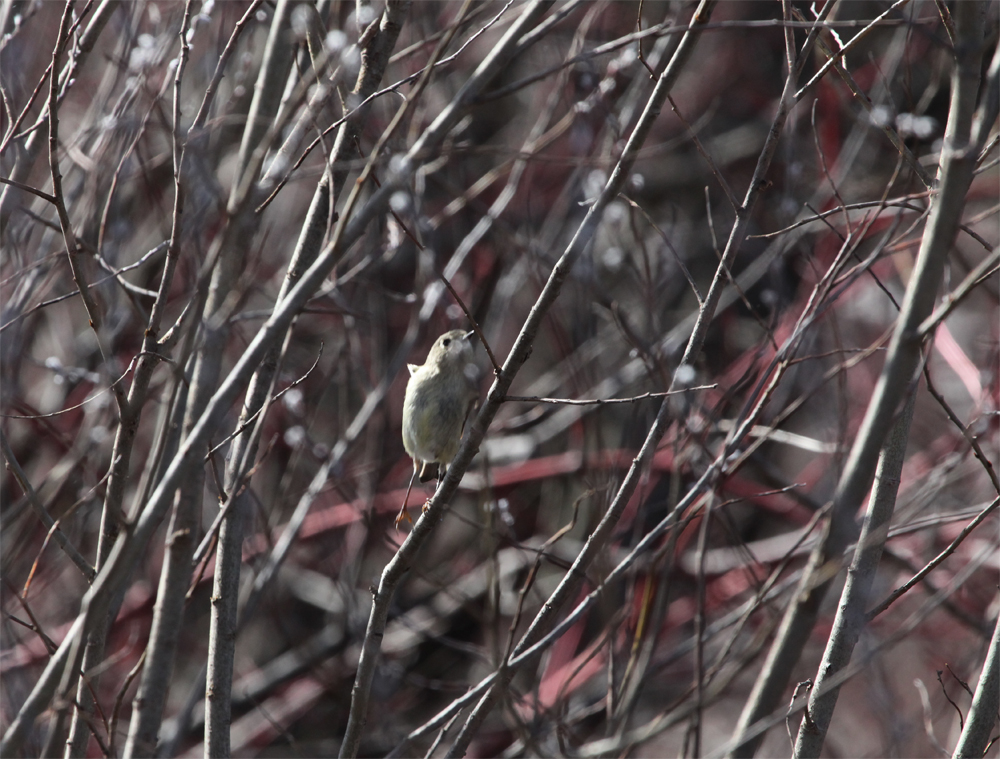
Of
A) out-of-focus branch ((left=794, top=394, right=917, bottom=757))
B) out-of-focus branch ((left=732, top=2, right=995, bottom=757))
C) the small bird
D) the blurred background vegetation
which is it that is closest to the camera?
out-of-focus branch ((left=732, top=2, right=995, bottom=757))

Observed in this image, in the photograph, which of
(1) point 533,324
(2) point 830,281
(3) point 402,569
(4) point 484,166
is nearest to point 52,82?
(1) point 533,324

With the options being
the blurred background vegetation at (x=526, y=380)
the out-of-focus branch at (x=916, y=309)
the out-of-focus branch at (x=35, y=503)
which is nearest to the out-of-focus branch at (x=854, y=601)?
the out-of-focus branch at (x=916, y=309)

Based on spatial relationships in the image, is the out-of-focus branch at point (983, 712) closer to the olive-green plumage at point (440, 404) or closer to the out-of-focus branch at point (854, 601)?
the out-of-focus branch at point (854, 601)

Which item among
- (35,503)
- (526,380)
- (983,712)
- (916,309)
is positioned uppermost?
(916,309)

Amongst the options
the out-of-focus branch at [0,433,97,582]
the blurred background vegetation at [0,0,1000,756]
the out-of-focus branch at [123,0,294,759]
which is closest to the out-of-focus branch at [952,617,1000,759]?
the blurred background vegetation at [0,0,1000,756]

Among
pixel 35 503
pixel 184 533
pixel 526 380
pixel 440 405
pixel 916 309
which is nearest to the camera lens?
pixel 916 309

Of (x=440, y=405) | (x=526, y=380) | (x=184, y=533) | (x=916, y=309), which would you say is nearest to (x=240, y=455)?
(x=184, y=533)

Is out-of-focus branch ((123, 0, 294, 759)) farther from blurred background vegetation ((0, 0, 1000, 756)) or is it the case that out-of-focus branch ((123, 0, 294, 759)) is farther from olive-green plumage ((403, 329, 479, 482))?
olive-green plumage ((403, 329, 479, 482))

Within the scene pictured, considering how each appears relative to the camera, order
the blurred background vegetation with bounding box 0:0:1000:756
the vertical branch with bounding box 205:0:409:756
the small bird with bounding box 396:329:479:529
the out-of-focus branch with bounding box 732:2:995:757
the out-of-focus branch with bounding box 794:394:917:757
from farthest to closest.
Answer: the blurred background vegetation with bounding box 0:0:1000:756, the small bird with bounding box 396:329:479:529, the vertical branch with bounding box 205:0:409:756, the out-of-focus branch with bounding box 794:394:917:757, the out-of-focus branch with bounding box 732:2:995:757

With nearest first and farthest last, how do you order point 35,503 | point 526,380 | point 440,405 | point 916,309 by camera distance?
point 916,309 < point 35,503 < point 440,405 < point 526,380

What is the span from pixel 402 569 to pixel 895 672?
22.3 ft

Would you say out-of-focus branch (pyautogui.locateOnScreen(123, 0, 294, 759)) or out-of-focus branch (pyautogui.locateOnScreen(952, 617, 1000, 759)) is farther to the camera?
out-of-focus branch (pyautogui.locateOnScreen(123, 0, 294, 759))

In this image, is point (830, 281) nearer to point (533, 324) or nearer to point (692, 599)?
point (533, 324)

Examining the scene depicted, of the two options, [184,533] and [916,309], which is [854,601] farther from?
[184,533]
